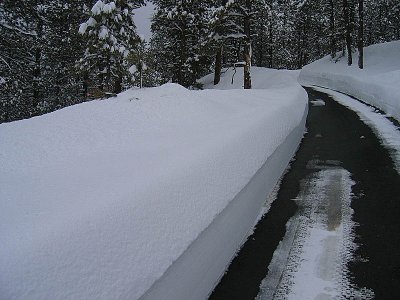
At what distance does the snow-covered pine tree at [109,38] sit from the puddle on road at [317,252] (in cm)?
1241

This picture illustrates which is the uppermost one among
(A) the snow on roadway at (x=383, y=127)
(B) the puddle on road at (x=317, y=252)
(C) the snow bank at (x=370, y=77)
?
(C) the snow bank at (x=370, y=77)

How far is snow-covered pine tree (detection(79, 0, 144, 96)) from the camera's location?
54.1 ft

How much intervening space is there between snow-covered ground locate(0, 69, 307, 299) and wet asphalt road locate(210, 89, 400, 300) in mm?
231

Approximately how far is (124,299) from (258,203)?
3.54 meters

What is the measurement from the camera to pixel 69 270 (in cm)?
195

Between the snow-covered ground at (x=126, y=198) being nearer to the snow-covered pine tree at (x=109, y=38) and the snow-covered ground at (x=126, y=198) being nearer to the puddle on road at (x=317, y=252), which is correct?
the puddle on road at (x=317, y=252)

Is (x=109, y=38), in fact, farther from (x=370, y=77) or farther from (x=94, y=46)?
(x=370, y=77)

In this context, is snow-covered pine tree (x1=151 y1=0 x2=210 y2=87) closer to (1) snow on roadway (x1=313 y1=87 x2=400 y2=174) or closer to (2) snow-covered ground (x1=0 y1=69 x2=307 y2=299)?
(1) snow on roadway (x1=313 y1=87 x2=400 y2=174)

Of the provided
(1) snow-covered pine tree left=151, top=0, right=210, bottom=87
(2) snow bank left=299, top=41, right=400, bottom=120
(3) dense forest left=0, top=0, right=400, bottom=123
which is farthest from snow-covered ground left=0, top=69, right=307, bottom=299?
(1) snow-covered pine tree left=151, top=0, right=210, bottom=87

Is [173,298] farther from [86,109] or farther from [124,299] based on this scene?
[86,109]

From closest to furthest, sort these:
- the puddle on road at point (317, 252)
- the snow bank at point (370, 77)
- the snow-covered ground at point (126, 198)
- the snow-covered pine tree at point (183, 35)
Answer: the snow-covered ground at point (126, 198) → the puddle on road at point (317, 252) → the snow bank at point (370, 77) → the snow-covered pine tree at point (183, 35)

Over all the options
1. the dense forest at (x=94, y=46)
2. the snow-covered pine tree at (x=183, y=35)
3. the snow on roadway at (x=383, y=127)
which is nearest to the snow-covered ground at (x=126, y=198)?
the snow on roadway at (x=383, y=127)

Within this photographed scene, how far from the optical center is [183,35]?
953 inches

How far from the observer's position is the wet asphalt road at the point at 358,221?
11.9 feet
